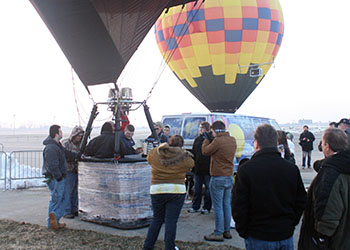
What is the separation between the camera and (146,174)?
18.6ft

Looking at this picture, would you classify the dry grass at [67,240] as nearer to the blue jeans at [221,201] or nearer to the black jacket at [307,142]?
the blue jeans at [221,201]

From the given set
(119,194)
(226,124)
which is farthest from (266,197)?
(226,124)

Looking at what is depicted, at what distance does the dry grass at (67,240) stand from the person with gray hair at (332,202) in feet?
6.34

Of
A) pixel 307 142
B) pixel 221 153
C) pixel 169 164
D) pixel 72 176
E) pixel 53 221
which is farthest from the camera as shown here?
pixel 307 142

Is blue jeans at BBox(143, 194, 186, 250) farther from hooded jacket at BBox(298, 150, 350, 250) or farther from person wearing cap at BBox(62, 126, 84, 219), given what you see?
person wearing cap at BBox(62, 126, 84, 219)

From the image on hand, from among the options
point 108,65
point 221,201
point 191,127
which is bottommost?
point 221,201

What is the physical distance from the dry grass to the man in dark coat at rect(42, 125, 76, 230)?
24 cm

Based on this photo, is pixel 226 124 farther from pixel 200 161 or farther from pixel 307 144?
pixel 307 144

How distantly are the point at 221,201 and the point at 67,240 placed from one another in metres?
2.26

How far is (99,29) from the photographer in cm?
633

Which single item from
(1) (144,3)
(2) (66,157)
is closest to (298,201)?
(2) (66,157)

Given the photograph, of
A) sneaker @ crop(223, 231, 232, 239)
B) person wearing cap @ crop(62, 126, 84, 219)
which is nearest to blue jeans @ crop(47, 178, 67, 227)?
person wearing cap @ crop(62, 126, 84, 219)

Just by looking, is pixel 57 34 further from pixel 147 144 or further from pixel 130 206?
pixel 130 206

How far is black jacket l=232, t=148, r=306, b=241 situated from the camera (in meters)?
2.66
